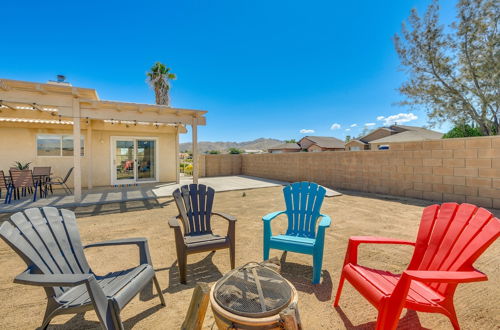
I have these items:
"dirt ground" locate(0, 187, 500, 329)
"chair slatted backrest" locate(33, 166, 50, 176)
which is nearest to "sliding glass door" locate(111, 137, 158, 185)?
"chair slatted backrest" locate(33, 166, 50, 176)

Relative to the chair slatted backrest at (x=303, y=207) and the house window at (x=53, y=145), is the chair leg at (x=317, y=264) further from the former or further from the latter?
the house window at (x=53, y=145)

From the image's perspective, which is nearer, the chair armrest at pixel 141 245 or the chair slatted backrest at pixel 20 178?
the chair armrest at pixel 141 245

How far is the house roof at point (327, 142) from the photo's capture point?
29491mm

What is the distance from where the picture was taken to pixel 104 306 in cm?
144


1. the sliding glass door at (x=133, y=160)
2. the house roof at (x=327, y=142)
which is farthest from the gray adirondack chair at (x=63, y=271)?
the house roof at (x=327, y=142)

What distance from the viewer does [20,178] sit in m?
6.30

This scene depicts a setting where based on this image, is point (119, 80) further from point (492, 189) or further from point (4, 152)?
point (492, 189)

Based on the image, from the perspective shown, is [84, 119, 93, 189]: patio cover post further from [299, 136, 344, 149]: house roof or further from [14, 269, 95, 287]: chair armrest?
[299, 136, 344, 149]: house roof

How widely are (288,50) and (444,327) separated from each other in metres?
12.8

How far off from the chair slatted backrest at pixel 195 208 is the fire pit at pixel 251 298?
153cm

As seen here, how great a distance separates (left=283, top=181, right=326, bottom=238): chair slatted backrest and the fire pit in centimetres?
149

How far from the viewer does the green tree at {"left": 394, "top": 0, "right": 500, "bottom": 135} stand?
28.7 feet

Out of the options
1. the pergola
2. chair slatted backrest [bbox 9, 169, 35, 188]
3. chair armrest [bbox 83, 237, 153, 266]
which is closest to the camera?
chair armrest [bbox 83, 237, 153, 266]

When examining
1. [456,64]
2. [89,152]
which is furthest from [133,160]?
[456,64]
